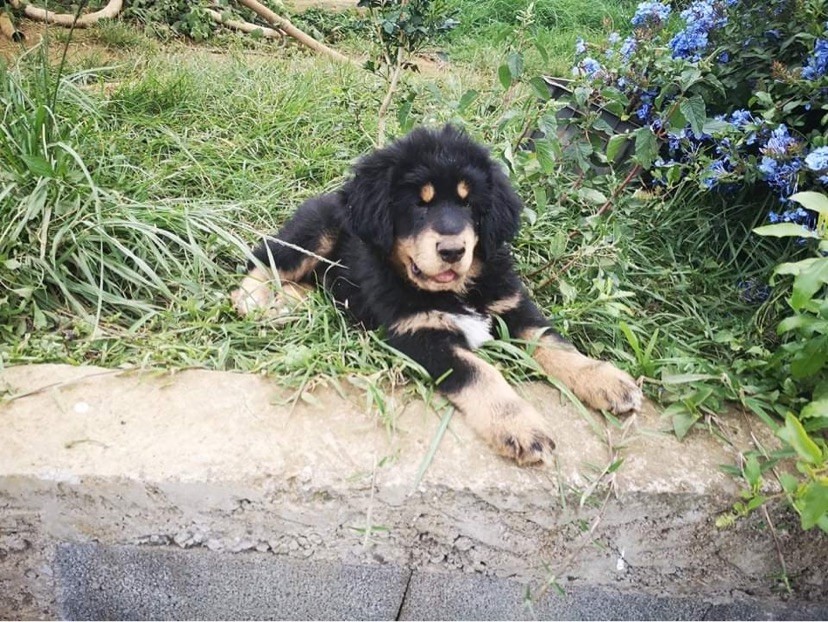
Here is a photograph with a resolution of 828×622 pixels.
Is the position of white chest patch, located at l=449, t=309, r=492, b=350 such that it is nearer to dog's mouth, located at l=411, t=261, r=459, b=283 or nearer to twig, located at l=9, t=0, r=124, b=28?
dog's mouth, located at l=411, t=261, r=459, b=283

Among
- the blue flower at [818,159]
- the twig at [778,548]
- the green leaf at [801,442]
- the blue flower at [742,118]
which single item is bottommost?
the twig at [778,548]

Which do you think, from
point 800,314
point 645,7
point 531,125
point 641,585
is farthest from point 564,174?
point 641,585

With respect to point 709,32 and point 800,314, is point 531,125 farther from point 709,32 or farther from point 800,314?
point 800,314

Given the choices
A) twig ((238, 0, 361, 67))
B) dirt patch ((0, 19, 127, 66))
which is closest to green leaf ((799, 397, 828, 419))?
dirt patch ((0, 19, 127, 66))

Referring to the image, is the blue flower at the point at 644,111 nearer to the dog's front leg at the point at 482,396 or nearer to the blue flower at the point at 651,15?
the blue flower at the point at 651,15

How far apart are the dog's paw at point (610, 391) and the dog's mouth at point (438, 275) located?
0.58 m

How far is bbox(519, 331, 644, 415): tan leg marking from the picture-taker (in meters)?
2.55

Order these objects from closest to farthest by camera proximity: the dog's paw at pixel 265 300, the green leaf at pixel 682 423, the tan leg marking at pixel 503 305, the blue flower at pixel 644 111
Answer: the green leaf at pixel 682 423, the tan leg marking at pixel 503 305, the dog's paw at pixel 265 300, the blue flower at pixel 644 111

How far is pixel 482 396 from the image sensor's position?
95.6 inches

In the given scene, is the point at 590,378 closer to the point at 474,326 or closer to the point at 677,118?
the point at 474,326

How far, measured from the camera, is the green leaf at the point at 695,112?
294cm

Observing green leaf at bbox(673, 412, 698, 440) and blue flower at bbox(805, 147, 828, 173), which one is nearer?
green leaf at bbox(673, 412, 698, 440)

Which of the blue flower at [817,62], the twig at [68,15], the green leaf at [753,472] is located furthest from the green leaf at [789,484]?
the twig at [68,15]

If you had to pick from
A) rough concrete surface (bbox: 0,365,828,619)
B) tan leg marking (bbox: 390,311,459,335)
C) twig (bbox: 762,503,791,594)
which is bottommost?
rough concrete surface (bbox: 0,365,828,619)
